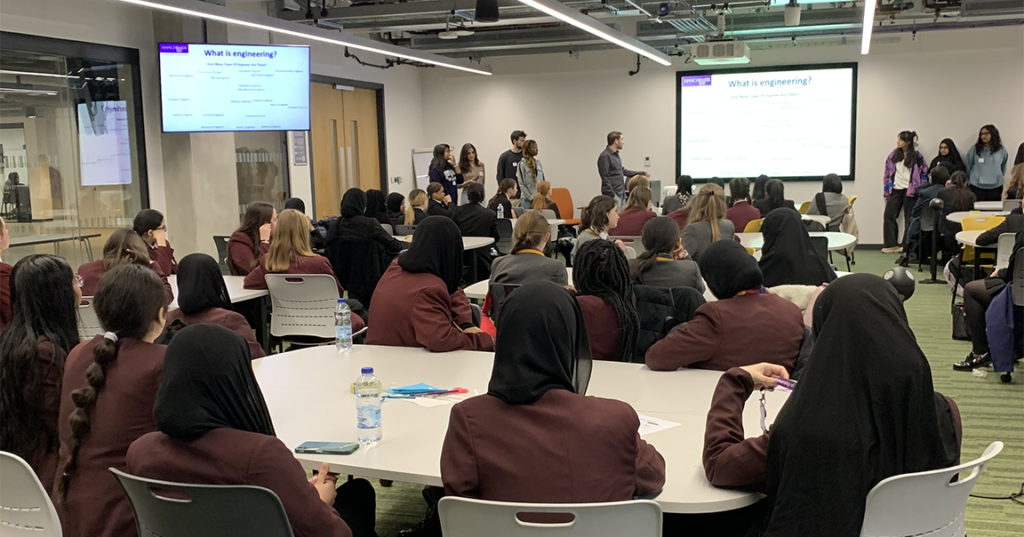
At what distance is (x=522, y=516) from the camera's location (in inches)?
76.4

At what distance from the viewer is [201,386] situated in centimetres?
187

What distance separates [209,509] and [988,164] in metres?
12.6

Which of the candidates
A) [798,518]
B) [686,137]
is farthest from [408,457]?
[686,137]

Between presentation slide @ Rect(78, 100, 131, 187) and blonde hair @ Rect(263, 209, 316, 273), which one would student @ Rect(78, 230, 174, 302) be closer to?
blonde hair @ Rect(263, 209, 316, 273)

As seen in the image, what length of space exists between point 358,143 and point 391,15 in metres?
3.60

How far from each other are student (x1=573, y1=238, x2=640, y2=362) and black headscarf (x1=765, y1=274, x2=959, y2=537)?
156 centimetres

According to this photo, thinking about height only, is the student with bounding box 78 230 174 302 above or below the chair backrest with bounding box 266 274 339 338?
above

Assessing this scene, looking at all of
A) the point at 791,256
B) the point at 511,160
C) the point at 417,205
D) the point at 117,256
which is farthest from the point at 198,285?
the point at 511,160

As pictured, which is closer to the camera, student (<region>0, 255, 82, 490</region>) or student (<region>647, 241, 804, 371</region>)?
student (<region>0, 255, 82, 490</region>)

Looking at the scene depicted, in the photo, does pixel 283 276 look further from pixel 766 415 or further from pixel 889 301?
pixel 889 301

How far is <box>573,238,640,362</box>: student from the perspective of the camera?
3502 millimetres

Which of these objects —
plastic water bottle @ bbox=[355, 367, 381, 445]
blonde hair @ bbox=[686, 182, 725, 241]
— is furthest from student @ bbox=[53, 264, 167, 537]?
blonde hair @ bbox=[686, 182, 725, 241]

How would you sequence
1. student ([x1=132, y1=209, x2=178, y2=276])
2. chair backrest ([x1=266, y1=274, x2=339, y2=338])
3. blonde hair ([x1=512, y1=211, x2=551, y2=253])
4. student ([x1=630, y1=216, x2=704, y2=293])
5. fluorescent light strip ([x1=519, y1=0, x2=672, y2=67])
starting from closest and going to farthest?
student ([x1=630, y1=216, x2=704, y2=293]) < blonde hair ([x1=512, y1=211, x2=551, y2=253]) < chair backrest ([x1=266, y1=274, x2=339, y2=338]) < student ([x1=132, y1=209, x2=178, y2=276]) < fluorescent light strip ([x1=519, y1=0, x2=672, y2=67])

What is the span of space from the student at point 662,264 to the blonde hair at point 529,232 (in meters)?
0.55
